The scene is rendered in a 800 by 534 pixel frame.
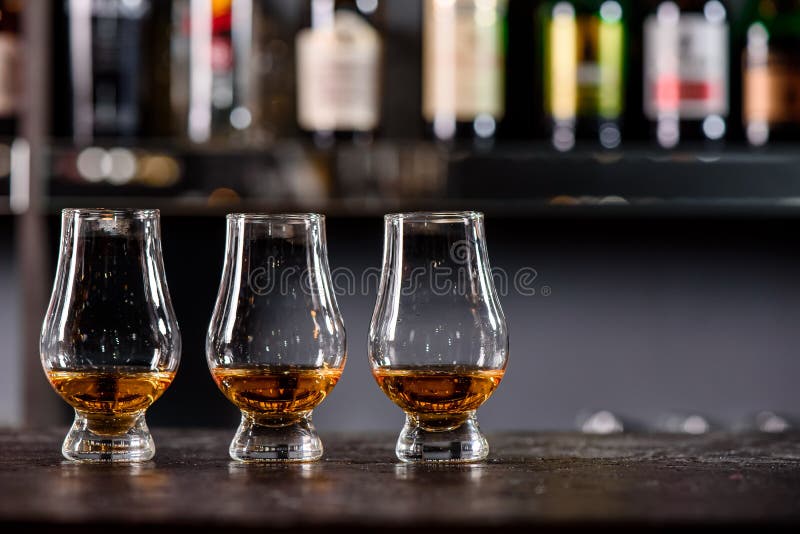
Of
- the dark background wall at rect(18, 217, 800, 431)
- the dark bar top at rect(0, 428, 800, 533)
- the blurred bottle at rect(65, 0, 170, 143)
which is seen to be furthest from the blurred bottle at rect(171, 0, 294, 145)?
the dark bar top at rect(0, 428, 800, 533)

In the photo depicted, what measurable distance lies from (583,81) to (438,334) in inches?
32.5

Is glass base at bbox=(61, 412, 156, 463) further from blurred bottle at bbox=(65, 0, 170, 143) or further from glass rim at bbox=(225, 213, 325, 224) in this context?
blurred bottle at bbox=(65, 0, 170, 143)

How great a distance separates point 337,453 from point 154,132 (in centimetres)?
84

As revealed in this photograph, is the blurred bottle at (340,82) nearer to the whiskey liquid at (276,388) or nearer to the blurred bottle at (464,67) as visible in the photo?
the blurred bottle at (464,67)

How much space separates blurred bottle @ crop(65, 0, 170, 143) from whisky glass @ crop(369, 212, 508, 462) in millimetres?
834

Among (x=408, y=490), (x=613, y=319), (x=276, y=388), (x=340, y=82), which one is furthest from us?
(x=613, y=319)

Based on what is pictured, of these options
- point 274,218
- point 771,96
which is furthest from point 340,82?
point 274,218

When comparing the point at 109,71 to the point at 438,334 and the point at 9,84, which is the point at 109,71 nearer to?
the point at 9,84

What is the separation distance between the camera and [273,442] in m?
0.71

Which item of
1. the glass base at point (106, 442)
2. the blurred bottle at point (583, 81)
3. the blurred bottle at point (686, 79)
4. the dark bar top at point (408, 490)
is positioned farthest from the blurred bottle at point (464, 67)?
the glass base at point (106, 442)

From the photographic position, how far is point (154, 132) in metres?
1.49

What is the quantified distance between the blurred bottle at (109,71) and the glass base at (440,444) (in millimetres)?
875

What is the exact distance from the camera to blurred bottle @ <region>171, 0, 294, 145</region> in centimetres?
149

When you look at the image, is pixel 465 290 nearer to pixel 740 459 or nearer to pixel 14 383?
pixel 740 459
